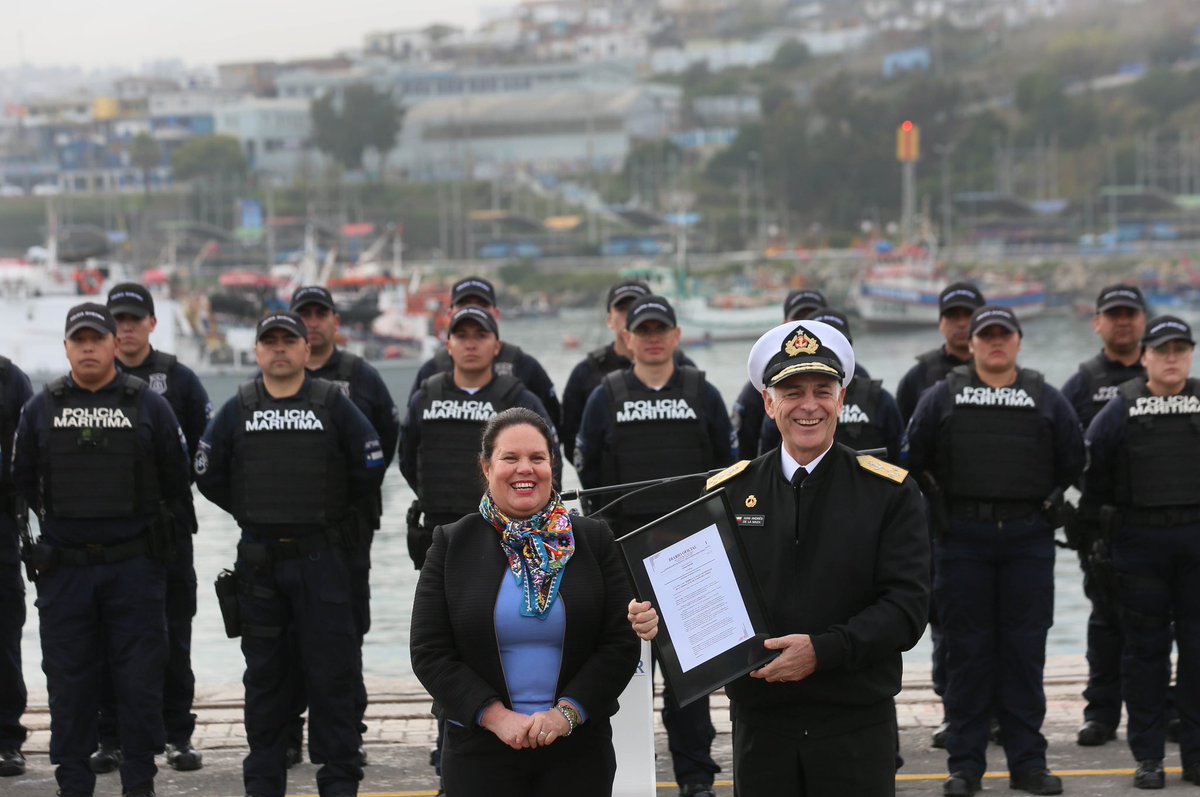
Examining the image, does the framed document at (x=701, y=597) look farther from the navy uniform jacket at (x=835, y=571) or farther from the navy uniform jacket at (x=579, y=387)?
the navy uniform jacket at (x=579, y=387)

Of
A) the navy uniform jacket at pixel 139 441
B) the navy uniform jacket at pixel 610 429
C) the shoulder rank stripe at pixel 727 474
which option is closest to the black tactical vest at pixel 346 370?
the navy uniform jacket at pixel 139 441

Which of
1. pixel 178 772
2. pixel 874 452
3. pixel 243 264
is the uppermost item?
pixel 243 264

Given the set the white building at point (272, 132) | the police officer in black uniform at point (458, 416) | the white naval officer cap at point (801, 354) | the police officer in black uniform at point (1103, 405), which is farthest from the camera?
the white building at point (272, 132)

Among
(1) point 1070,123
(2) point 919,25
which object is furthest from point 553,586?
(2) point 919,25

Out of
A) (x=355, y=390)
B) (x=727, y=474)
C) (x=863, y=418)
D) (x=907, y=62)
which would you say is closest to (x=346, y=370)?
(x=355, y=390)

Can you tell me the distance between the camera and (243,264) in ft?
317

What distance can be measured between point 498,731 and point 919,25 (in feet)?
494

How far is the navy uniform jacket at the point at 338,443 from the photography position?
5883mm

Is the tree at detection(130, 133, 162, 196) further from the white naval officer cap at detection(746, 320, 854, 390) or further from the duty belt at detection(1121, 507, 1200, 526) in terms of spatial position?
the white naval officer cap at detection(746, 320, 854, 390)

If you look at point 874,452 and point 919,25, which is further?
point 919,25

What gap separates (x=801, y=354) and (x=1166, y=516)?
287 centimetres

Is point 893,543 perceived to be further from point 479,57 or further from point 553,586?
point 479,57

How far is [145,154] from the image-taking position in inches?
4569

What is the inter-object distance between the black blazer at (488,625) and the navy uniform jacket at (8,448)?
3073mm
